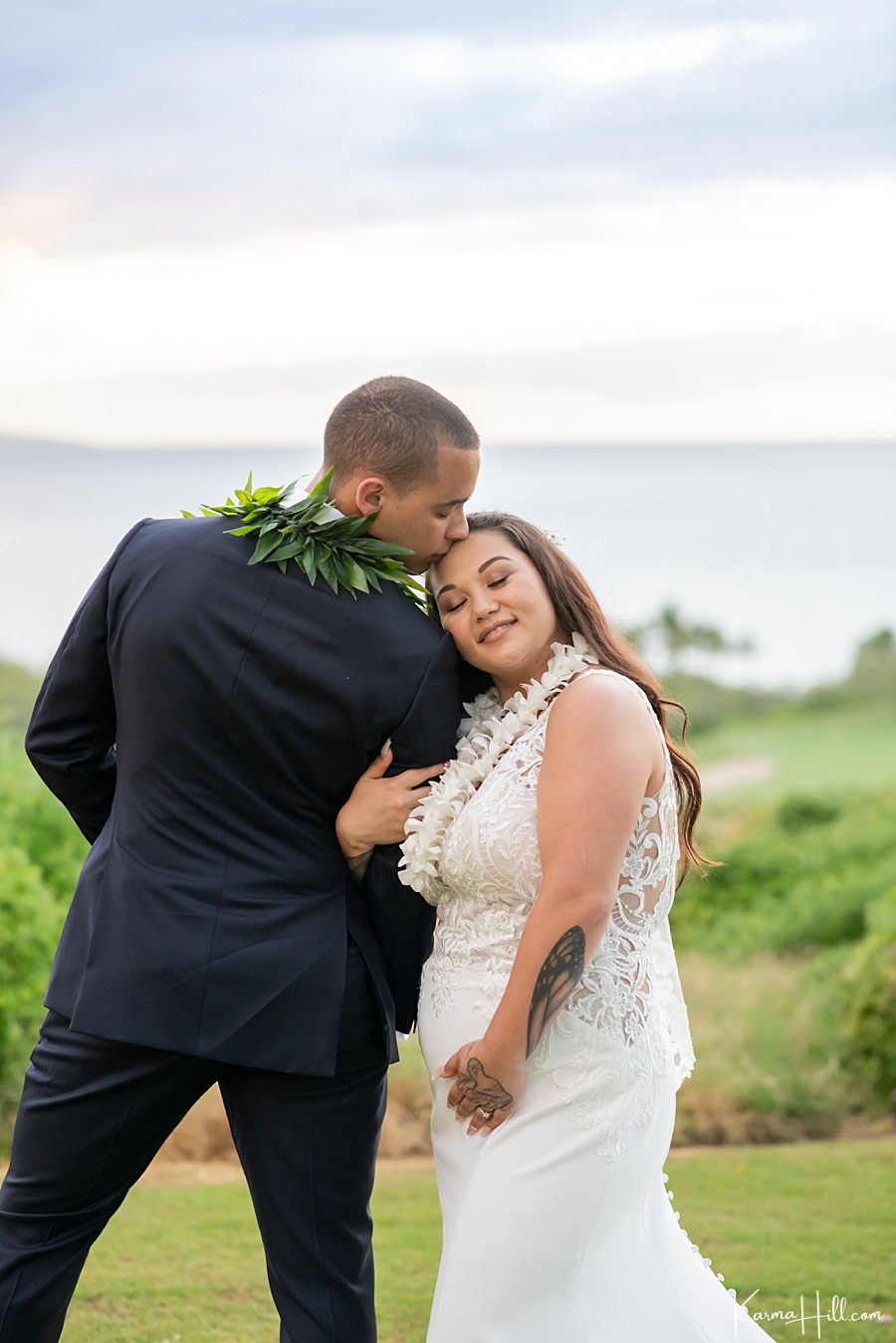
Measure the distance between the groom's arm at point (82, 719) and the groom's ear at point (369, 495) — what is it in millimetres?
419

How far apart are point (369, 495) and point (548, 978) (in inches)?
36.5

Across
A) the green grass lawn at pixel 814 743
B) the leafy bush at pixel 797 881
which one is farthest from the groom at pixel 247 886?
the green grass lawn at pixel 814 743

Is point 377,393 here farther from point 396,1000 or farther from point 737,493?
point 737,493

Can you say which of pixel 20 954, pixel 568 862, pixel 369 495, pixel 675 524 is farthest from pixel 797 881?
pixel 675 524

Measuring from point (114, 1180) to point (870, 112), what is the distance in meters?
15.1

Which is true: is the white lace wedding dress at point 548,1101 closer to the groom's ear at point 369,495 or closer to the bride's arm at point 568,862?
the bride's arm at point 568,862

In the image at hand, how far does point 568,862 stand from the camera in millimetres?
2299

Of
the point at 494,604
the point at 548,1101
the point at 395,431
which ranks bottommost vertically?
the point at 548,1101

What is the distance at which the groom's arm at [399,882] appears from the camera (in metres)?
2.46

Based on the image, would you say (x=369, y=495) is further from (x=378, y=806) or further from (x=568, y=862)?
(x=568, y=862)

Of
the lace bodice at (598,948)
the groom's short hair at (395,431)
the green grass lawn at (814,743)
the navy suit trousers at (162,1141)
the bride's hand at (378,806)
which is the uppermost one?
the green grass lawn at (814,743)

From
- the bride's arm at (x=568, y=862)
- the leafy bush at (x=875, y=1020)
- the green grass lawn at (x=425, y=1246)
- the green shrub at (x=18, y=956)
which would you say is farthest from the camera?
the leafy bush at (x=875, y=1020)

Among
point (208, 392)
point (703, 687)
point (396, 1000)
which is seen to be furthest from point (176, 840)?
point (208, 392)

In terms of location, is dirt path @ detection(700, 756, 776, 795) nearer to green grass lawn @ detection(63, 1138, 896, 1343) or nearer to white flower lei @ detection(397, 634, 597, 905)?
green grass lawn @ detection(63, 1138, 896, 1343)
